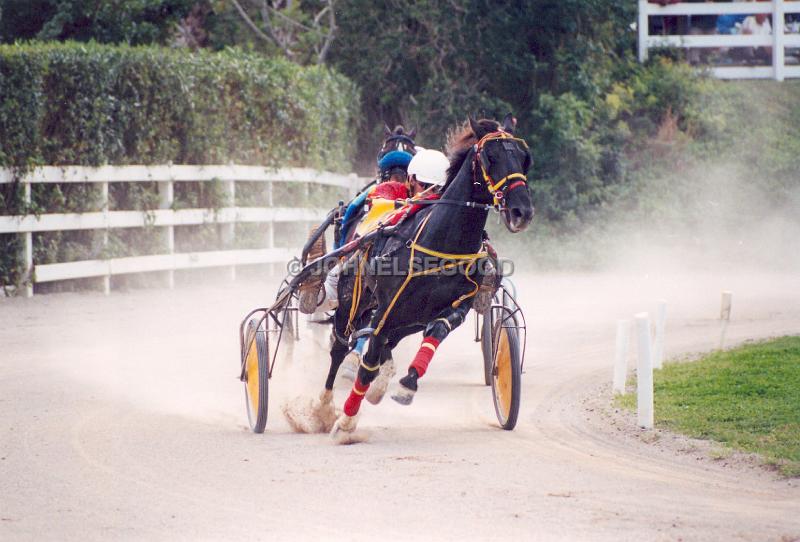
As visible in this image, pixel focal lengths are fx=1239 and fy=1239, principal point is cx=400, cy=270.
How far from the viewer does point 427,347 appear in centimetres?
809

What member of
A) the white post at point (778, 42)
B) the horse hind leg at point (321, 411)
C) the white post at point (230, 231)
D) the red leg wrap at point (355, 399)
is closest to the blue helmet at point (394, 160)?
the horse hind leg at point (321, 411)

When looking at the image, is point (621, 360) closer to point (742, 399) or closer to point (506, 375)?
point (742, 399)

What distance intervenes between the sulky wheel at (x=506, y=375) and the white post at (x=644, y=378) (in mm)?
840

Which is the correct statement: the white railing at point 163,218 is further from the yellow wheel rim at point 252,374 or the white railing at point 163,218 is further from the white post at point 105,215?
the yellow wheel rim at point 252,374

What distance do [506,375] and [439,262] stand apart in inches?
45.4

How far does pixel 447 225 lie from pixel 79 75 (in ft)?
33.3

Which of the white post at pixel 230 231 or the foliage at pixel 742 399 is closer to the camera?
the foliage at pixel 742 399

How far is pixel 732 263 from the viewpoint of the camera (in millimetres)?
21578

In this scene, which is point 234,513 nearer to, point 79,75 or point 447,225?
point 447,225

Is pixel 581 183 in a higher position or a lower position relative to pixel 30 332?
higher

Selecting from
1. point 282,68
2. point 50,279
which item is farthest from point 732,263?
point 50,279

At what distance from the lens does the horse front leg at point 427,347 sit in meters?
8.02

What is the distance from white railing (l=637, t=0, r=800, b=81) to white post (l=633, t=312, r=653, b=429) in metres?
18.9

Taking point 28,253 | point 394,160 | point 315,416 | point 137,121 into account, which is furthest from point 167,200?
point 315,416
